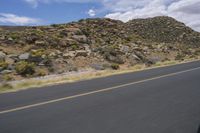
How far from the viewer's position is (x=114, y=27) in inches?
→ 2717

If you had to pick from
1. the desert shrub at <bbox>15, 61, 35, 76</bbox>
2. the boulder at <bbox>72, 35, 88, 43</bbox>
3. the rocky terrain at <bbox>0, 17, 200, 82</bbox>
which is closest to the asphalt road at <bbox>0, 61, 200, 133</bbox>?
the rocky terrain at <bbox>0, 17, 200, 82</bbox>

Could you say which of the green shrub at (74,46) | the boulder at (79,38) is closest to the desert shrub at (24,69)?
the green shrub at (74,46)

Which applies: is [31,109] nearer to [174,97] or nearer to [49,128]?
[49,128]

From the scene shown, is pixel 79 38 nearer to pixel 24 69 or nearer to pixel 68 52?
pixel 68 52

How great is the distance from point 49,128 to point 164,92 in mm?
6005

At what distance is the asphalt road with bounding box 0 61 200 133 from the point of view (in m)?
7.12

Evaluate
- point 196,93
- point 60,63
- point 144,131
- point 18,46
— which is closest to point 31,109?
point 144,131

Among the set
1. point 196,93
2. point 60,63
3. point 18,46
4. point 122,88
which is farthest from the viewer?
point 18,46

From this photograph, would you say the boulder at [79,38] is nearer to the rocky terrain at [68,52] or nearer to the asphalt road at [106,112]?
the rocky terrain at [68,52]

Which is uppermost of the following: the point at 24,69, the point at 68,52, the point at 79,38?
the point at 24,69

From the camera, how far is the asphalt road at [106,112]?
7.12m

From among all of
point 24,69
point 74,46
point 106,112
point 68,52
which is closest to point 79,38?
point 74,46

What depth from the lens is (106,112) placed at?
8625mm

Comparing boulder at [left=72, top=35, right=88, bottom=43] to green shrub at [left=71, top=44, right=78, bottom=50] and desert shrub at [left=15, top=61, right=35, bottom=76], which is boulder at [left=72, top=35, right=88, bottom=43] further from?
desert shrub at [left=15, top=61, right=35, bottom=76]
